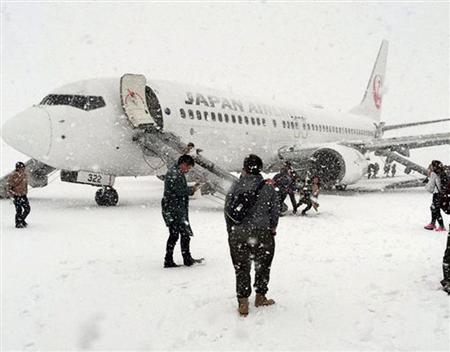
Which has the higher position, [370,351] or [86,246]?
[370,351]

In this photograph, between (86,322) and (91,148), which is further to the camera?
(91,148)

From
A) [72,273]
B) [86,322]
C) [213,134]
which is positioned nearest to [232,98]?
[213,134]

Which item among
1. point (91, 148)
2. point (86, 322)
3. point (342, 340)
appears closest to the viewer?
point (342, 340)

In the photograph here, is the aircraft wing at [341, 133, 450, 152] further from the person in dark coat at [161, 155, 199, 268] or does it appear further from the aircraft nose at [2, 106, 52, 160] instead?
the person in dark coat at [161, 155, 199, 268]

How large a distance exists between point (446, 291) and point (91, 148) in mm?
8571

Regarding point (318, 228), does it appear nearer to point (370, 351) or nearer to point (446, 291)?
point (446, 291)

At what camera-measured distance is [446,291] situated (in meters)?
4.73

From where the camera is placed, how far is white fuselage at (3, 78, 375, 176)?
33.6 ft

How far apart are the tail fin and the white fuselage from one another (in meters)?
14.8

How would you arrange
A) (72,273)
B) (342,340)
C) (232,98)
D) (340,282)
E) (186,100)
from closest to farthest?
(342,340)
(340,282)
(72,273)
(186,100)
(232,98)

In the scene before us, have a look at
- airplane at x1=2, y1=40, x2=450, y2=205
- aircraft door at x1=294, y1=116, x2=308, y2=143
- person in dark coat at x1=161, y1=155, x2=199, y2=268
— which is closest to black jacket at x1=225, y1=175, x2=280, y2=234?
person in dark coat at x1=161, y1=155, x2=199, y2=268

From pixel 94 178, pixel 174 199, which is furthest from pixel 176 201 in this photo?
pixel 94 178

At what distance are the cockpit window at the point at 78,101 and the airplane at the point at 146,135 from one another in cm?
2

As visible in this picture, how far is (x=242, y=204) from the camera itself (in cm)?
430
